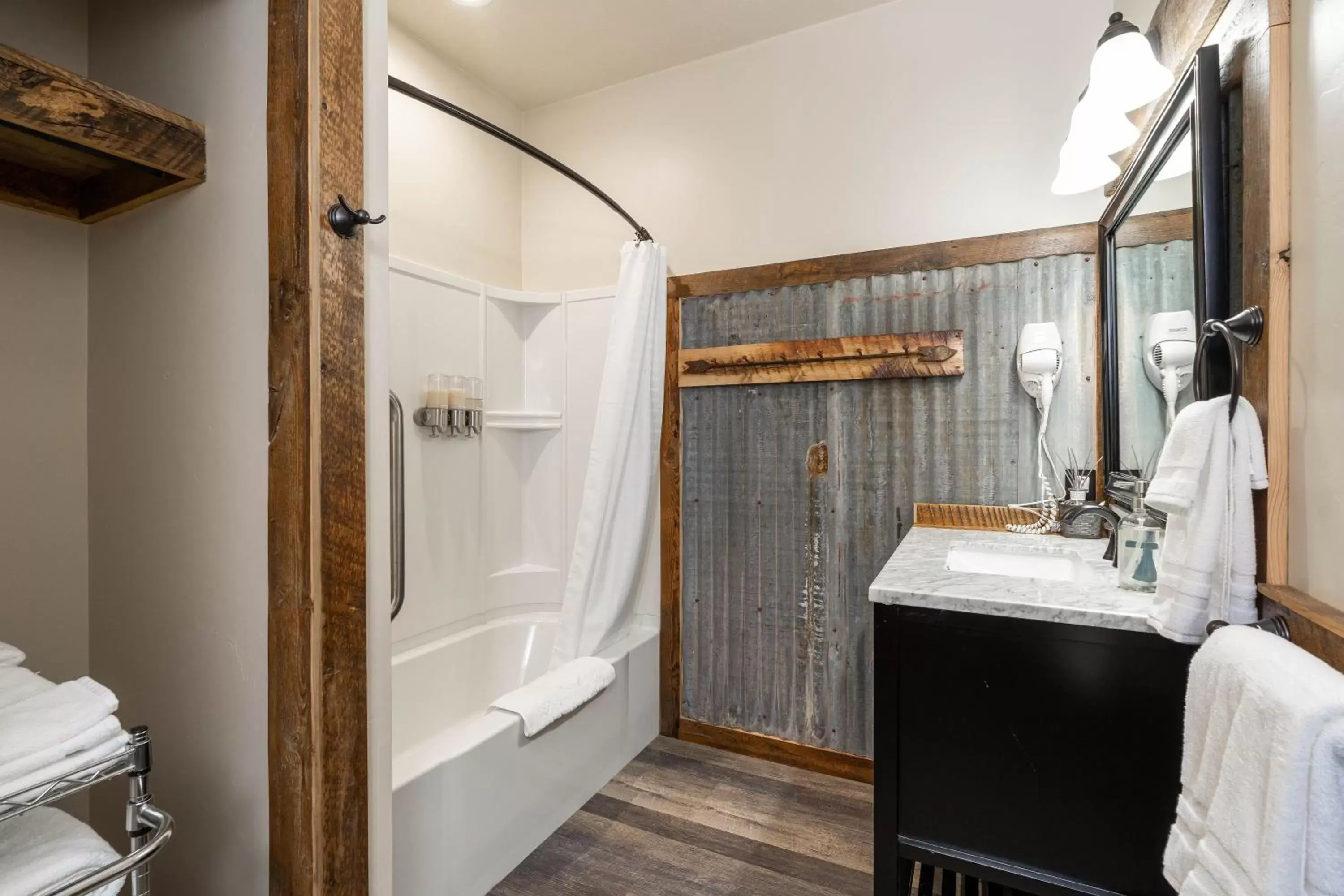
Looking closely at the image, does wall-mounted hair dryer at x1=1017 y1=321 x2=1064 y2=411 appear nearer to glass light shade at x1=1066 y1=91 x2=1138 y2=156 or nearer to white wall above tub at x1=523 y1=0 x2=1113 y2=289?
white wall above tub at x1=523 y1=0 x2=1113 y2=289

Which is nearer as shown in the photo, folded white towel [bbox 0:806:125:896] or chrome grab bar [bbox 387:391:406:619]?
folded white towel [bbox 0:806:125:896]

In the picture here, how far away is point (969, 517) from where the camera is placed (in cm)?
202

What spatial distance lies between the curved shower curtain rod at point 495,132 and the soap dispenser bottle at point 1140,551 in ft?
5.78

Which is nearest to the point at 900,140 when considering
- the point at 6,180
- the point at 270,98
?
the point at 270,98

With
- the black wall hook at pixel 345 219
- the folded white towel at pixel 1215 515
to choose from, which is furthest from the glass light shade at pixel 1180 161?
the black wall hook at pixel 345 219

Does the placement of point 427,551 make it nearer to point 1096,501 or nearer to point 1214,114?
point 1096,501

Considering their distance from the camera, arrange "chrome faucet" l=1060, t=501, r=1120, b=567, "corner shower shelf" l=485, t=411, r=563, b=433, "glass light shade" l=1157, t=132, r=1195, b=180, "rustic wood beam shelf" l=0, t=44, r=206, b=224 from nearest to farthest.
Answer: "rustic wood beam shelf" l=0, t=44, r=206, b=224
"glass light shade" l=1157, t=132, r=1195, b=180
"chrome faucet" l=1060, t=501, r=1120, b=567
"corner shower shelf" l=485, t=411, r=563, b=433

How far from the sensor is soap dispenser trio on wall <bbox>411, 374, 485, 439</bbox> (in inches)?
91.1

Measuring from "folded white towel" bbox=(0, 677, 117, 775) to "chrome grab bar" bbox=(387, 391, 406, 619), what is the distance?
1161 millimetres

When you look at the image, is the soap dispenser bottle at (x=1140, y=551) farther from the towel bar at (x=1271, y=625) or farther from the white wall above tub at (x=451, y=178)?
the white wall above tub at (x=451, y=178)

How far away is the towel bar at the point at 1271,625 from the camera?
0.83 m

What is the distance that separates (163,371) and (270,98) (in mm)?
592

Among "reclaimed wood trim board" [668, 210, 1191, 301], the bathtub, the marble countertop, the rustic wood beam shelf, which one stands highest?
"reclaimed wood trim board" [668, 210, 1191, 301]

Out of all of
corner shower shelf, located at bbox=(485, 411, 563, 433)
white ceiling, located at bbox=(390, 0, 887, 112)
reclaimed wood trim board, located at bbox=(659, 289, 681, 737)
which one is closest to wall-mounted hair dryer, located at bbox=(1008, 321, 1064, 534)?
reclaimed wood trim board, located at bbox=(659, 289, 681, 737)
